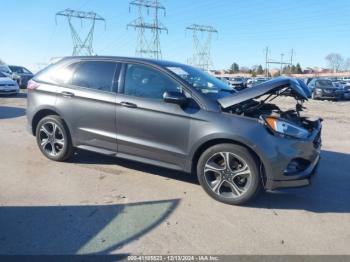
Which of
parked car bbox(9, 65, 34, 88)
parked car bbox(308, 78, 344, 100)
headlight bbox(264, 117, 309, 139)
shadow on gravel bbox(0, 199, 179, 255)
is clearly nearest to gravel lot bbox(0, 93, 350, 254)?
shadow on gravel bbox(0, 199, 179, 255)

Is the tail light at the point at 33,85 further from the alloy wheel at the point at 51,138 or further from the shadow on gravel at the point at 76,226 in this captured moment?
the shadow on gravel at the point at 76,226

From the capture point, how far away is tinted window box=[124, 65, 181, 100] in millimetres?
5254

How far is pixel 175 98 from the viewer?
4949mm

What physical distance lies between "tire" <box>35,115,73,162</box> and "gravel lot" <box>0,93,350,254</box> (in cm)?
16

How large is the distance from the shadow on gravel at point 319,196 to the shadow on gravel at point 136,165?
43.3 inches

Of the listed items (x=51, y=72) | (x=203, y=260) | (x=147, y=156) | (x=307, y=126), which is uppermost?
(x=51, y=72)

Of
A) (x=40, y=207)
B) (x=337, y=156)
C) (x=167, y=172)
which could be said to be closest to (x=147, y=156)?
(x=167, y=172)

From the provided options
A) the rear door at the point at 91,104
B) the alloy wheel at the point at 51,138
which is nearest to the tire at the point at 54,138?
the alloy wheel at the point at 51,138

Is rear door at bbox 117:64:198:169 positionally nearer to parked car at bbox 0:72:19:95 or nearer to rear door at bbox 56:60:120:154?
rear door at bbox 56:60:120:154

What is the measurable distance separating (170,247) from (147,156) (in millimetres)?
1872

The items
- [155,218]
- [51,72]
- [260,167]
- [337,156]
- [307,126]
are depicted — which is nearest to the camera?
[155,218]

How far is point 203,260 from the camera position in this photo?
11.5 feet

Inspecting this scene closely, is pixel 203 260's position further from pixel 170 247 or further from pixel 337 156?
pixel 337 156

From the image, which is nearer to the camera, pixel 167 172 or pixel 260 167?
pixel 260 167
